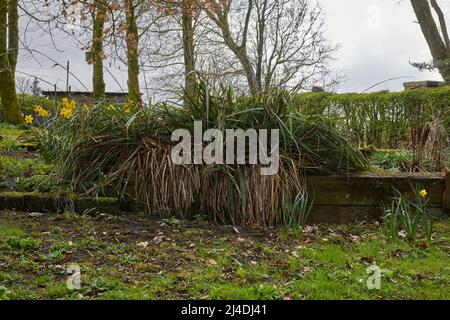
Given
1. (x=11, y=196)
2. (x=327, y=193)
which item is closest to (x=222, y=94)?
(x=327, y=193)

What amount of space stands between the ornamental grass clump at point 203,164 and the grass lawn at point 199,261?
22 cm

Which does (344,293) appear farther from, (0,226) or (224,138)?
(0,226)

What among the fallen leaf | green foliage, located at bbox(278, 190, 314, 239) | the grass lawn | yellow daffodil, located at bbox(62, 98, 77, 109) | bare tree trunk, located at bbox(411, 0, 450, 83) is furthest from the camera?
bare tree trunk, located at bbox(411, 0, 450, 83)

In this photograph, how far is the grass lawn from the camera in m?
2.47

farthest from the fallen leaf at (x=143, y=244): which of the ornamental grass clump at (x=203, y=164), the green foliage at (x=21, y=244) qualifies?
the ornamental grass clump at (x=203, y=164)

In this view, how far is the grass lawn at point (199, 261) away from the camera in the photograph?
247 cm

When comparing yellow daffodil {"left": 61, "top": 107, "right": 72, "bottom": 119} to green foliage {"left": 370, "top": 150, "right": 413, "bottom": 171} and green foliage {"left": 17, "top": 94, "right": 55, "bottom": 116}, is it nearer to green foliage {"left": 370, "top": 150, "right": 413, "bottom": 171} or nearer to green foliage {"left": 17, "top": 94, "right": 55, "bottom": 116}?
green foliage {"left": 370, "top": 150, "right": 413, "bottom": 171}

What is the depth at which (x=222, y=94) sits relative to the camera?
4.46 metres

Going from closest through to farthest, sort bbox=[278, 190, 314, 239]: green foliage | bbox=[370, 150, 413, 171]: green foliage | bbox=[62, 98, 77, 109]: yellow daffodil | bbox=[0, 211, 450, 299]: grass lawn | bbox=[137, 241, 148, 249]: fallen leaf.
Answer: bbox=[0, 211, 450, 299]: grass lawn < bbox=[137, 241, 148, 249]: fallen leaf < bbox=[278, 190, 314, 239]: green foliage < bbox=[62, 98, 77, 109]: yellow daffodil < bbox=[370, 150, 413, 171]: green foliage

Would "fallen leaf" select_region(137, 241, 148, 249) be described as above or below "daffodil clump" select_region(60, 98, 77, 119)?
below

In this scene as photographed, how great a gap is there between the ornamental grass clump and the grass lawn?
22 cm

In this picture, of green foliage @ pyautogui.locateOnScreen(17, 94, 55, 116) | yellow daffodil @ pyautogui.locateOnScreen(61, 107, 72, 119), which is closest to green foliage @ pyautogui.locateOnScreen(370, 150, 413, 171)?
yellow daffodil @ pyautogui.locateOnScreen(61, 107, 72, 119)

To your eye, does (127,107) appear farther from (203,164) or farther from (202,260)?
(202,260)
